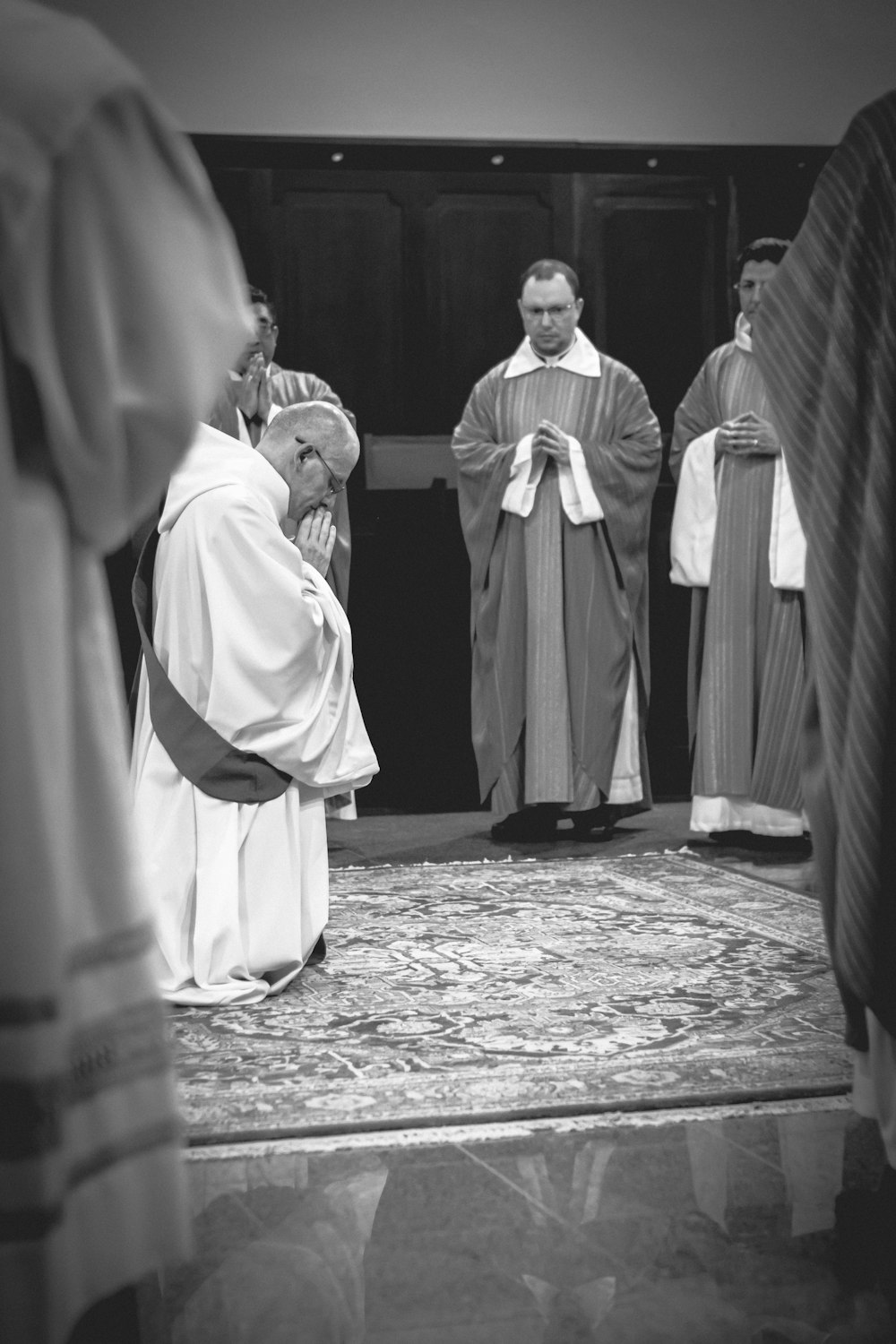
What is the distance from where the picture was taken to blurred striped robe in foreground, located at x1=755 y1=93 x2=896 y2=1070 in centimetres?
195

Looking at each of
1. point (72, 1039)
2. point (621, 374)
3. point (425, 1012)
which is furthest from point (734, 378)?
point (72, 1039)

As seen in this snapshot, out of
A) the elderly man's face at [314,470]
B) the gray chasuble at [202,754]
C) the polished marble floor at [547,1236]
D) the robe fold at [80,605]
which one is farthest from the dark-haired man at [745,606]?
the robe fold at [80,605]

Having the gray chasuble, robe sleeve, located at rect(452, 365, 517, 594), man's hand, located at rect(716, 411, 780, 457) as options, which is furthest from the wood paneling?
the gray chasuble

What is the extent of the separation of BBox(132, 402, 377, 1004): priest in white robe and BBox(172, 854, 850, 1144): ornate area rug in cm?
15

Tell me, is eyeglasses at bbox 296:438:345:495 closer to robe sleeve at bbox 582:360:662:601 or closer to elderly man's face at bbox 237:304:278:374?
elderly man's face at bbox 237:304:278:374

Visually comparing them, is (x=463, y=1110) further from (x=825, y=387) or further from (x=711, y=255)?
(x=711, y=255)

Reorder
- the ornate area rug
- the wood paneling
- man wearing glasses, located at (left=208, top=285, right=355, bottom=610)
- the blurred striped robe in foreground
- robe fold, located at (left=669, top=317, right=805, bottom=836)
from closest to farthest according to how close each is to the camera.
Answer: the blurred striped robe in foreground
the ornate area rug
robe fold, located at (left=669, top=317, right=805, bottom=836)
man wearing glasses, located at (left=208, top=285, right=355, bottom=610)
the wood paneling

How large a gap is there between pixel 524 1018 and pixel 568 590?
9.97 feet

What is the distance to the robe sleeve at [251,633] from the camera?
3203mm

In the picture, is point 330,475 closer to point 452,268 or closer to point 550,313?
point 550,313

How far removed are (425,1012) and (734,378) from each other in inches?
138

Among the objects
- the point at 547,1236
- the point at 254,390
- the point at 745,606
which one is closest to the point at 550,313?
the point at 254,390

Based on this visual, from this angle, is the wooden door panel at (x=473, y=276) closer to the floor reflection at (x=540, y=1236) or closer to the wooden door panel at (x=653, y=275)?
the wooden door panel at (x=653, y=275)

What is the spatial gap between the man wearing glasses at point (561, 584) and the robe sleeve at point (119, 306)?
4.42m
